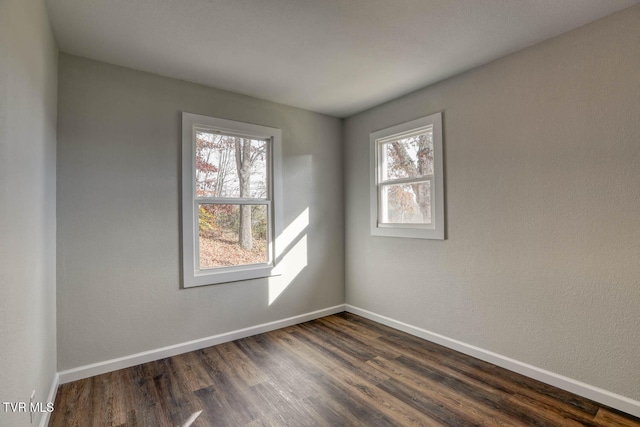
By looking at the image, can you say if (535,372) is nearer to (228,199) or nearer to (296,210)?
(296,210)

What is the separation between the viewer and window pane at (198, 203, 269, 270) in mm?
3133

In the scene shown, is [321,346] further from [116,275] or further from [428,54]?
[428,54]

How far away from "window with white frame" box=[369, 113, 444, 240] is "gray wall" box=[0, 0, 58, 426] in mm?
2898

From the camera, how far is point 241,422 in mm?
1961

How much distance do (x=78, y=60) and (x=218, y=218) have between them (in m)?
1.67

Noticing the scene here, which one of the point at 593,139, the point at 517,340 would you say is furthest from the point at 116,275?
the point at 593,139

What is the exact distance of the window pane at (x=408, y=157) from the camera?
3.24 m

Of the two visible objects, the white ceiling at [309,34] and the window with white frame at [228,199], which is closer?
the white ceiling at [309,34]

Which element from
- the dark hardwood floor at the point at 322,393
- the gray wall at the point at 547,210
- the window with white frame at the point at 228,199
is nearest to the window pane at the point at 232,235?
the window with white frame at the point at 228,199

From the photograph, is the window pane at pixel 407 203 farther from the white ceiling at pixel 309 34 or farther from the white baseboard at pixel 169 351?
the white baseboard at pixel 169 351

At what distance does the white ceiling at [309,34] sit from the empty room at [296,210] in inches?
0.7

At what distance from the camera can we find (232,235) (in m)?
3.31

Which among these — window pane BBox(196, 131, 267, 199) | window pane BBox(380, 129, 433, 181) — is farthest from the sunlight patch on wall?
window pane BBox(380, 129, 433, 181)

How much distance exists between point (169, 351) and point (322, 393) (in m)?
1.47
